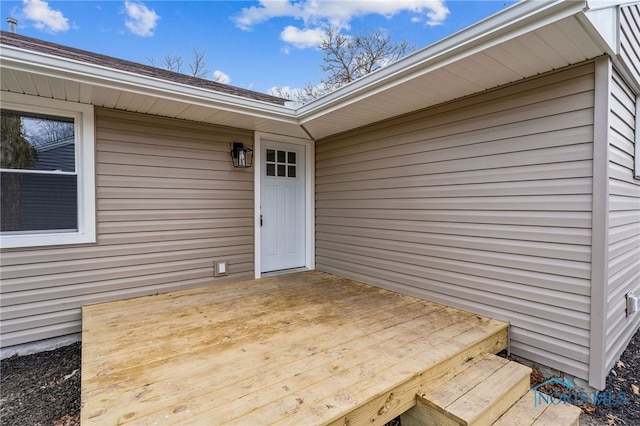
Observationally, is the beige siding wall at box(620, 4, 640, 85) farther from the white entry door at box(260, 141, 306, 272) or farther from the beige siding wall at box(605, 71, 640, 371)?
the white entry door at box(260, 141, 306, 272)

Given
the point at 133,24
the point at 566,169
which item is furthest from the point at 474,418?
the point at 133,24

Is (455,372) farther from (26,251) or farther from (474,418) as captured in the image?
(26,251)

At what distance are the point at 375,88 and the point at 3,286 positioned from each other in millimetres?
3785

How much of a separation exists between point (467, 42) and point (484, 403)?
2239 mm

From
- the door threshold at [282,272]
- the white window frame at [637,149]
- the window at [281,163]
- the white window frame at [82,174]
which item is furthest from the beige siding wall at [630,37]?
the white window frame at [82,174]

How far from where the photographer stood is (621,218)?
2494 millimetres

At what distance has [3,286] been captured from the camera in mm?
2725

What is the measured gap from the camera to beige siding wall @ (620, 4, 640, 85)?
2188 mm

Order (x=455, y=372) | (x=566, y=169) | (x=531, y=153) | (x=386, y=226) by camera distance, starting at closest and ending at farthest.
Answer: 1. (x=455, y=372)
2. (x=566, y=169)
3. (x=531, y=153)
4. (x=386, y=226)

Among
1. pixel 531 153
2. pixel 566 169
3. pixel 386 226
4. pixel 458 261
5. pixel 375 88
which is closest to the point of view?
pixel 566 169

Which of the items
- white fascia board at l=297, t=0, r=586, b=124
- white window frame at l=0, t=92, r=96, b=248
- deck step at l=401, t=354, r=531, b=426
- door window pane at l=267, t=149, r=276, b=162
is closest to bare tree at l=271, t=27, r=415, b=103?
door window pane at l=267, t=149, r=276, b=162

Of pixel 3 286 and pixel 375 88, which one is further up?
pixel 375 88

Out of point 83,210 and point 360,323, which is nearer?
point 360,323

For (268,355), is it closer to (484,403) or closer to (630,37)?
(484,403)
